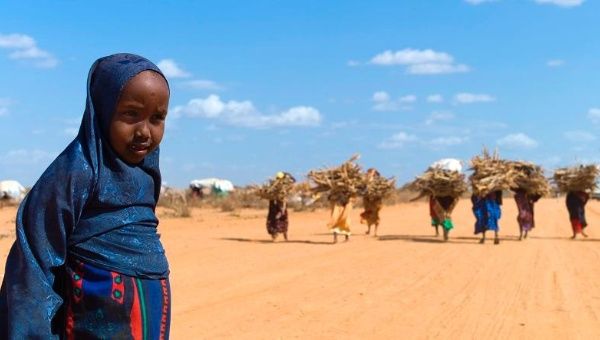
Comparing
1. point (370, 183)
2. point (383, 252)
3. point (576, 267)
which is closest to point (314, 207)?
point (370, 183)

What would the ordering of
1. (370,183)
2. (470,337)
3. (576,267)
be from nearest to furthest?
(470,337) < (576,267) < (370,183)

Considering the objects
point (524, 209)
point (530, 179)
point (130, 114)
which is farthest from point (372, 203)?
point (130, 114)

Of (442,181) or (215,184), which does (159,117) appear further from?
(215,184)

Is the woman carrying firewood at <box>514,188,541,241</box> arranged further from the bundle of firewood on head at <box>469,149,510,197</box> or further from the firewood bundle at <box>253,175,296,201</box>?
the firewood bundle at <box>253,175,296,201</box>

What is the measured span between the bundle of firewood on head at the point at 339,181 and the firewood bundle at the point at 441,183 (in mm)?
1805

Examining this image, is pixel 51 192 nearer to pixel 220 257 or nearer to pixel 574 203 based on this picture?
pixel 220 257

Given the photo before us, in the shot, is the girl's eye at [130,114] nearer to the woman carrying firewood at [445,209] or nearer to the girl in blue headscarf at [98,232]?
the girl in blue headscarf at [98,232]

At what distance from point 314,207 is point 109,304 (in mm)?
35984

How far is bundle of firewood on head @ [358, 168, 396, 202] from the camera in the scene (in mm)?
20891

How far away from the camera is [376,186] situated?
2112 cm

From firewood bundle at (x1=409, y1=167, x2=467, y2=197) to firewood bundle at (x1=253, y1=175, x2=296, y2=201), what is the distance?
3525 millimetres

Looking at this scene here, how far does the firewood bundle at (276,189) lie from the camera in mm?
19766

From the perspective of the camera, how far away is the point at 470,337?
8.00m

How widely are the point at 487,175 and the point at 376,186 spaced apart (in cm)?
303
